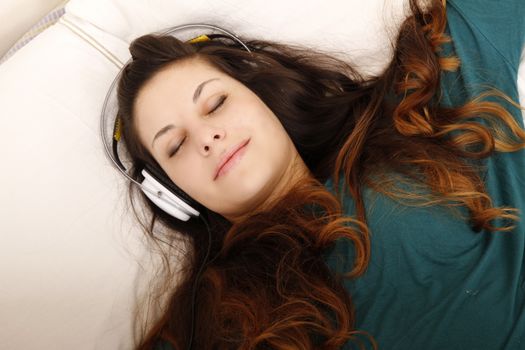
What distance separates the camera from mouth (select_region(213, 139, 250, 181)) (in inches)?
36.0

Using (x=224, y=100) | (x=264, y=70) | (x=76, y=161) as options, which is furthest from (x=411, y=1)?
(x=76, y=161)

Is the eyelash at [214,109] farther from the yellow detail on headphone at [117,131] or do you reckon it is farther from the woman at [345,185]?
the yellow detail on headphone at [117,131]

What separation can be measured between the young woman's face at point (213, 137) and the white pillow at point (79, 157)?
16 cm

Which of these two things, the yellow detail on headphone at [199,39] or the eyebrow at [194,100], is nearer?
the eyebrow at [194,100]

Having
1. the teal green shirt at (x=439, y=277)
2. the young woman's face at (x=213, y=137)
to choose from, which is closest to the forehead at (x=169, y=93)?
the young woman's face at (x=213, y=137)

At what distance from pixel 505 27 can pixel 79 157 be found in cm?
104

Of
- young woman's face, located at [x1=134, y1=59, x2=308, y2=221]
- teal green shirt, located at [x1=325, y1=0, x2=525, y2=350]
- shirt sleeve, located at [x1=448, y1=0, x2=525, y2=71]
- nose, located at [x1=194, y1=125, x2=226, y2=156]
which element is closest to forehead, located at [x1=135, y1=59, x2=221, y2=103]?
young woman's face, located at [x1=134, y1=59, x2=308, y2=221]

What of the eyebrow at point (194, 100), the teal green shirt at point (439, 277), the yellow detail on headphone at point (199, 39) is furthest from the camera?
the yellow detail on headphone at point (199, 39)

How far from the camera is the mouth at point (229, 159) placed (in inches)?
36.0

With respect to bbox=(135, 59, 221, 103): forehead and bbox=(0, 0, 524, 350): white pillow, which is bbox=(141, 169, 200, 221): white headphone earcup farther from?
bbox=(135, 59, 221, 103): forehead

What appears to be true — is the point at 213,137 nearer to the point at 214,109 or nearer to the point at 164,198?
the point at 214,109

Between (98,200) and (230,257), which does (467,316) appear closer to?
(230,257)

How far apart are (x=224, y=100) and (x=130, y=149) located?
0.98ft

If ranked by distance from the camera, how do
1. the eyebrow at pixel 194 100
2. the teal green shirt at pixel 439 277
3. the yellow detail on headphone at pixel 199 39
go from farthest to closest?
the yellow detail on headphone at pixel 199 39 → the eyebrow at pixel 194 100 → the teal green shirt at pixel 439 277
